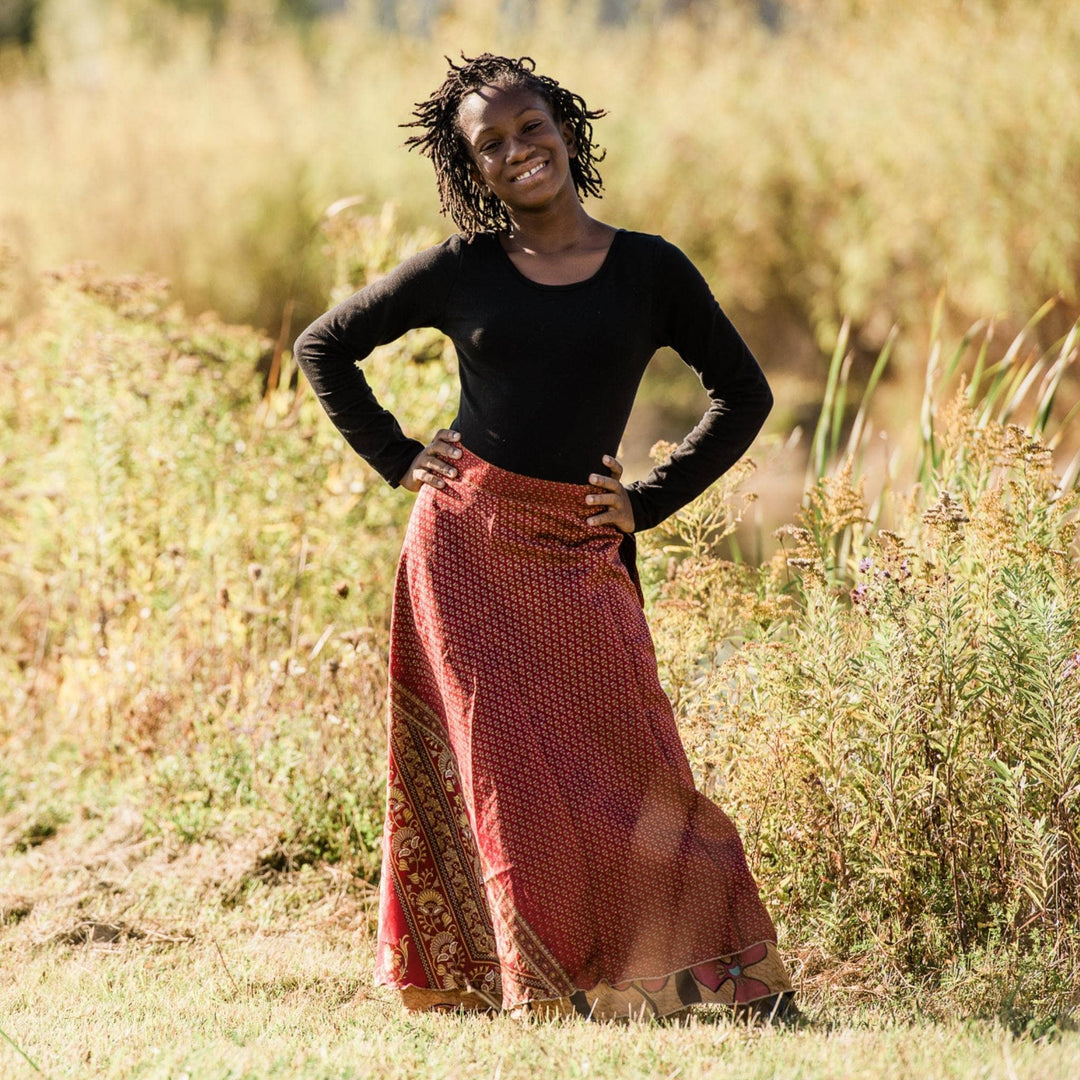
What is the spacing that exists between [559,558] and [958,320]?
7957mm

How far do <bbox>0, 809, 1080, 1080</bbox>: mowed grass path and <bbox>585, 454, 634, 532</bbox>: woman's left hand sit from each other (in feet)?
3.20

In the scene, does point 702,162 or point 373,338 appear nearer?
point 373,338

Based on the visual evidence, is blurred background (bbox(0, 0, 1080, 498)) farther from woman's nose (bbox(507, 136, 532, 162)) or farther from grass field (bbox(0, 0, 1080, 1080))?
woman's nose (bbox(507, 136, 532, 162))

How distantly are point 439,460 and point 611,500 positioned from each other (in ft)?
1.18

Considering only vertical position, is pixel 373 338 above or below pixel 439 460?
above

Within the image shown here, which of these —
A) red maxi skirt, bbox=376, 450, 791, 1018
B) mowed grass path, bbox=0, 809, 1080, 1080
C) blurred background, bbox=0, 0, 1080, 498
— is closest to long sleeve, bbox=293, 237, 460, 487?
red maxi skirt, bbox=376, 450, 791, 1018

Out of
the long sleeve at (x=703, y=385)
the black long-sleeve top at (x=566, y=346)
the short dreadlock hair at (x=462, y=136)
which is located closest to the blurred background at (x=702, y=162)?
the short dreadlock hair at (x=462, y=136)

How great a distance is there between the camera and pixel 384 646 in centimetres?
429

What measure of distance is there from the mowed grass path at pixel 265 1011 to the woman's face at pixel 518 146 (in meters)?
1.60

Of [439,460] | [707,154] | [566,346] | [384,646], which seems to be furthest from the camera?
[707,154]

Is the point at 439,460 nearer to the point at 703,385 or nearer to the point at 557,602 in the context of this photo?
the point at 557,602

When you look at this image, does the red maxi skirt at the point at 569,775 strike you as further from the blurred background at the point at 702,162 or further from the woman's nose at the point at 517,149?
the blurred background at the point at 702,162

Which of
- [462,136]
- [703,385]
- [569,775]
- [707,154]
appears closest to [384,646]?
[569,775]

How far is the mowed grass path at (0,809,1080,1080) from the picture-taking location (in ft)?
8.25
